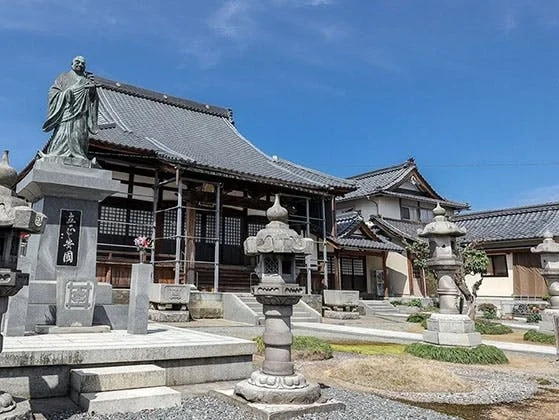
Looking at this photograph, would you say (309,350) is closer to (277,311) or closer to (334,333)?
(277,311)

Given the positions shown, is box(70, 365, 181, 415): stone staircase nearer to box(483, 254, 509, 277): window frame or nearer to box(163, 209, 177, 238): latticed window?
box(163, 209, 177, 238): latticed window

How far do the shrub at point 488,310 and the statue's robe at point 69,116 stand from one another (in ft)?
73.7

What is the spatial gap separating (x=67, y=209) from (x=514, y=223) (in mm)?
32166

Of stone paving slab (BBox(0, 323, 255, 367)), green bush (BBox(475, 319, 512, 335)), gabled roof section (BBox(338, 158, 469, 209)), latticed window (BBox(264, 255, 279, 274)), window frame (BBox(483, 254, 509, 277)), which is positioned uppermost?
gabled roof section (BBox(338, 158, 469, 209))

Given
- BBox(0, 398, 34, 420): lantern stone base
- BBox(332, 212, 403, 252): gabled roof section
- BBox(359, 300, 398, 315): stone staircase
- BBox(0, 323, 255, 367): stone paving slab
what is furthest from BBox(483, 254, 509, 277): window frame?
BBox(0, 398, 34, 420): lantern stone base

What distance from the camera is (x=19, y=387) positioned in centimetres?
546

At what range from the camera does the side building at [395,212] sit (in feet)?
100

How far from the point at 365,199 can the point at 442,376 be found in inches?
1105

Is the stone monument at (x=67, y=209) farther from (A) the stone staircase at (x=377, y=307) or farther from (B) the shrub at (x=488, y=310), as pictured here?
(B) the shrub at (x=488, y=310)

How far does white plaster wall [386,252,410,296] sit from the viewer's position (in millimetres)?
31266

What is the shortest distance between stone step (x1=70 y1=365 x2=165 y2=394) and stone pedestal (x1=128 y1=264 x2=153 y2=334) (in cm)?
217

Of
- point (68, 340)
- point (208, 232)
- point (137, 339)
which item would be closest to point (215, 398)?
point (137, 339)

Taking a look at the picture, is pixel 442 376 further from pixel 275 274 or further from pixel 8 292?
pixel 8 292

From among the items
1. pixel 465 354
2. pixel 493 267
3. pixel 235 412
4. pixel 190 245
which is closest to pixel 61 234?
pixel 235 412
